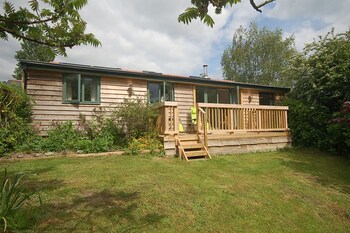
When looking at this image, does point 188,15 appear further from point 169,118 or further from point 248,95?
point 248,95

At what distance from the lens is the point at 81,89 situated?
8.87 m

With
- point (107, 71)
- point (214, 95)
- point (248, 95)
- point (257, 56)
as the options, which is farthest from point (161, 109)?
point (257, 56)

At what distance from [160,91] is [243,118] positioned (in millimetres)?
4242

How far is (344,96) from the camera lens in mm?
7949

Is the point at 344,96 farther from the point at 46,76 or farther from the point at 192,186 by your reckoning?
the point at 46,76

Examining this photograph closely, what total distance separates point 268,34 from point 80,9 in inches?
1171

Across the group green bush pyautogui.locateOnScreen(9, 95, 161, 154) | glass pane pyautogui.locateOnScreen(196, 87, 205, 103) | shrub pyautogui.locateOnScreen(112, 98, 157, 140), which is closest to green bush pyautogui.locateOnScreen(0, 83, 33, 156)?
green bush pyautogui.locateOnScreen(9, 95, 161, 154)

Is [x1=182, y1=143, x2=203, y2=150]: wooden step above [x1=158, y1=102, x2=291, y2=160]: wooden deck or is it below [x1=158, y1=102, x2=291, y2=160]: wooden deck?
below

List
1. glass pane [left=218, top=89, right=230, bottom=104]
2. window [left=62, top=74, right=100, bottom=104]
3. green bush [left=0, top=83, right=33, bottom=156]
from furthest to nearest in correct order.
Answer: glass pane [left=218, top=89, right=230, bottom=104] → window [left=62, top=74, right=100, bottom=104] → green bush [left=0, top=83, right=33, bottom=156]

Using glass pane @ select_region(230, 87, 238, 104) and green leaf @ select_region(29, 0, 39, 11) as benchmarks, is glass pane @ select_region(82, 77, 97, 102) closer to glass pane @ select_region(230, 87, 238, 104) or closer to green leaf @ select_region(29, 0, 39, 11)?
glass pane @ select_region(230, 87, 238, 104)

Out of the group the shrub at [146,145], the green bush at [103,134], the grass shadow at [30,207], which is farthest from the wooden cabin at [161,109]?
the grass shadow at [30,207]

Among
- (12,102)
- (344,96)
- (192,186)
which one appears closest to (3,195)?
(192,186)

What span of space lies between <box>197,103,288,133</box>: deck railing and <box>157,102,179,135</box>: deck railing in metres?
0.80

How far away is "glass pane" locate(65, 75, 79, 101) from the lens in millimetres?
8698
